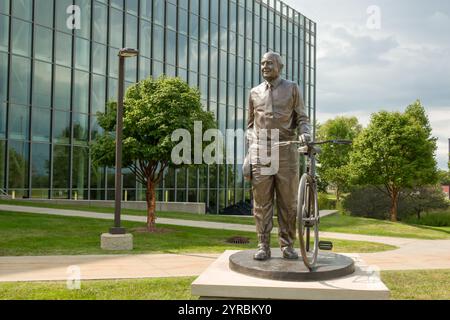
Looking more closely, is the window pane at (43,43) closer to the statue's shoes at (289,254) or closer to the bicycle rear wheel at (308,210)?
the statue's shoes at (289,254)

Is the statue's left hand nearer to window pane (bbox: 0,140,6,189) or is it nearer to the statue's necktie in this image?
the statue's necktie

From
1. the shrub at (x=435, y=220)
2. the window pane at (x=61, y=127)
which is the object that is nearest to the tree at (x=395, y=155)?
the shrub at (x=435, y=220)

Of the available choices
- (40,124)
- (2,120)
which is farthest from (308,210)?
(40,124)

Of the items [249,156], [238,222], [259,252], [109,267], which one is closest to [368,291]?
[259,252]

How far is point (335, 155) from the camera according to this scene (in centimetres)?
4891

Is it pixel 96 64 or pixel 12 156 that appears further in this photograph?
pixel 96 64

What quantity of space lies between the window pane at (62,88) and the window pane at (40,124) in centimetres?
86

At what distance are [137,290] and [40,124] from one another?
20.1 meters

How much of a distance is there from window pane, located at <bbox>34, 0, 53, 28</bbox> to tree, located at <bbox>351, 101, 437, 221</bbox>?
19584 mm

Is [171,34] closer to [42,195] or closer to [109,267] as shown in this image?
[42,195]

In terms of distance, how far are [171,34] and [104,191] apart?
1196cm

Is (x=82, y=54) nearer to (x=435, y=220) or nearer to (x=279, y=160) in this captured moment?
(x=279, y=160)

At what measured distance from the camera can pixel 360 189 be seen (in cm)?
3506

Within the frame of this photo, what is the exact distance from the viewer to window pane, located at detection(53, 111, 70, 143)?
2572 cm
